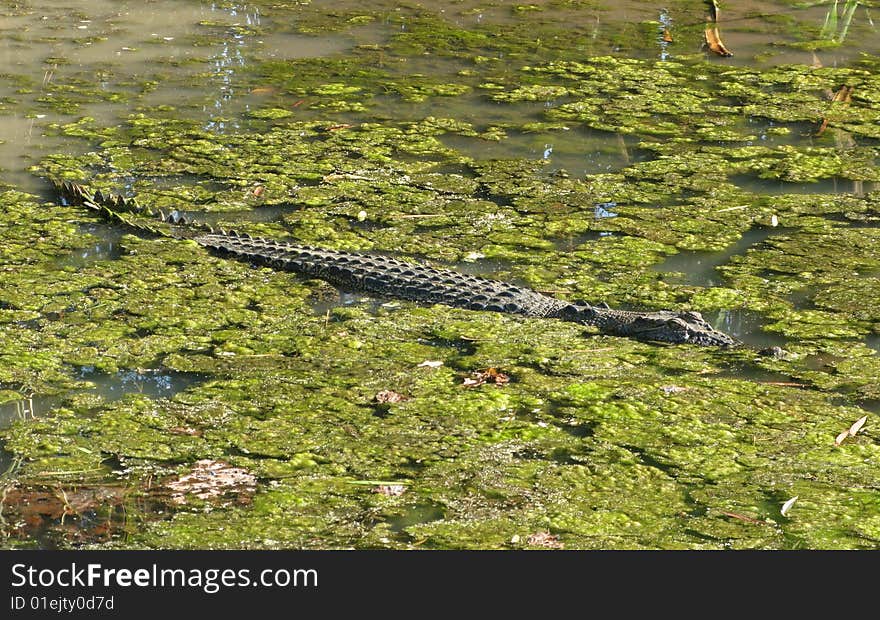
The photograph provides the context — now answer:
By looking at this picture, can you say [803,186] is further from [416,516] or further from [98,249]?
[416,516]

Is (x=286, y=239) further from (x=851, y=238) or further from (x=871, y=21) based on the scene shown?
(x=871, y=21)

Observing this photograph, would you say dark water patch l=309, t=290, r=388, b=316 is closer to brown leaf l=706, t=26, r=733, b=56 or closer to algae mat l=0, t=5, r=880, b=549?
algae mat l=0, t=5, r=880, b=549

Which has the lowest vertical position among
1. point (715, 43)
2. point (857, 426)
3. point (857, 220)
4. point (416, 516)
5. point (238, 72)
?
point (416, 516)

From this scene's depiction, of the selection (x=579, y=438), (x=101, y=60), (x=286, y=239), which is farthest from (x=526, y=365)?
(x=101, y=60)

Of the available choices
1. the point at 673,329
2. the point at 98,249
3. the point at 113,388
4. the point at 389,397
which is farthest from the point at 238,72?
the point at 389,397

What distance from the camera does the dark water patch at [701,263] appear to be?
620 centimetres

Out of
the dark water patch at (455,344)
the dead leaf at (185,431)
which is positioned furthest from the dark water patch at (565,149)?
the dead leaf at (185,431)

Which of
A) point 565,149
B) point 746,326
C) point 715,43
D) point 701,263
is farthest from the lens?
point 715,43

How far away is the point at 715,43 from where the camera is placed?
416 inches

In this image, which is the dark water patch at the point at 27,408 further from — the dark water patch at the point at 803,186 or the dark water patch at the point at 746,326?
the dark water patch at the point at 803,186

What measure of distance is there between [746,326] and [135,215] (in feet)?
11.5

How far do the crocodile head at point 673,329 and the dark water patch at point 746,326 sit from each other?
0.09 metres

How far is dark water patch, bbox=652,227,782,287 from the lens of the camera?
244 inches

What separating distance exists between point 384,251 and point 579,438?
91.8 inches
